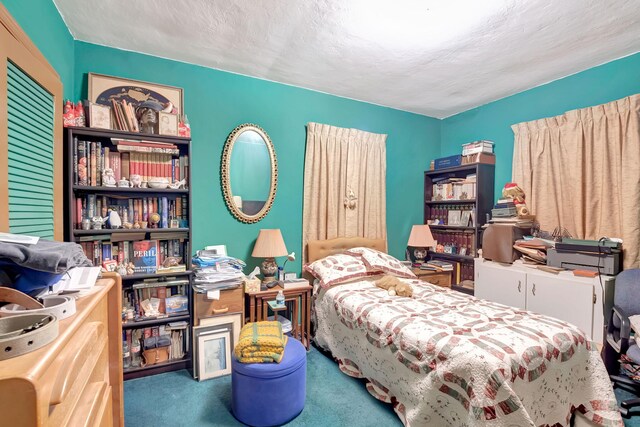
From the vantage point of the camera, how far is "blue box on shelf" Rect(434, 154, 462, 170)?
12.0ft

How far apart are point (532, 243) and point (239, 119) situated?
3.06m

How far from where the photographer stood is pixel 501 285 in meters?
3.04

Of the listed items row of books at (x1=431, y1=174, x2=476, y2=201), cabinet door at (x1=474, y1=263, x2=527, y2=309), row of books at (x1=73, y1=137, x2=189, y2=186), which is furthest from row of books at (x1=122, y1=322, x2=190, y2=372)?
row of books at (x1=431, y1=174, x2=476, y2=201)

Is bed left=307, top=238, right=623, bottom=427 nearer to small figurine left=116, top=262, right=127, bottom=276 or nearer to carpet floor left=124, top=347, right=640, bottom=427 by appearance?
carpet floor left=124, top=347, right=640, bottom=427

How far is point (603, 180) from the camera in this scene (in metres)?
2.63

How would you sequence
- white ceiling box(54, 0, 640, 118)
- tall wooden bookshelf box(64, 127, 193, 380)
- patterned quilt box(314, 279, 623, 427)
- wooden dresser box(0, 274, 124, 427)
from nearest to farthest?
wooden dresser box(0, 274, 124, 427), patterned quilt box(314, 279, 623, 427), white ceiling box(54, 0, 640, 118), tall wooden bookshelf box(64, 127, 193, 380)

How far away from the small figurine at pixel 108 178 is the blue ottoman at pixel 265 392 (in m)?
1.57

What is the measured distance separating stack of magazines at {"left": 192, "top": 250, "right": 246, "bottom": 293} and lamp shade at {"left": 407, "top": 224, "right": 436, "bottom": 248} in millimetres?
2095

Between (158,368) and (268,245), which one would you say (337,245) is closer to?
(268,245)

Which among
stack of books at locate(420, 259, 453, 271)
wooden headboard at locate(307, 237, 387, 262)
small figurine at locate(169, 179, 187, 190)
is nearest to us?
small figurine at locate(169, 179, 187, 190)

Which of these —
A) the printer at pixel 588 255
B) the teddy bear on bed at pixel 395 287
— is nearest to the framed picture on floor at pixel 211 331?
the teddy bear on bed at pixel 395 287

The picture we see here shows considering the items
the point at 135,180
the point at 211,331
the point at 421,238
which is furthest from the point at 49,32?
the point at 421,238

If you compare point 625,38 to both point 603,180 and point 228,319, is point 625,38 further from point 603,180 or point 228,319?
point 228,319

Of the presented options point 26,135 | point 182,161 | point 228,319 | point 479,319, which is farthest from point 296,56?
point 479,319
